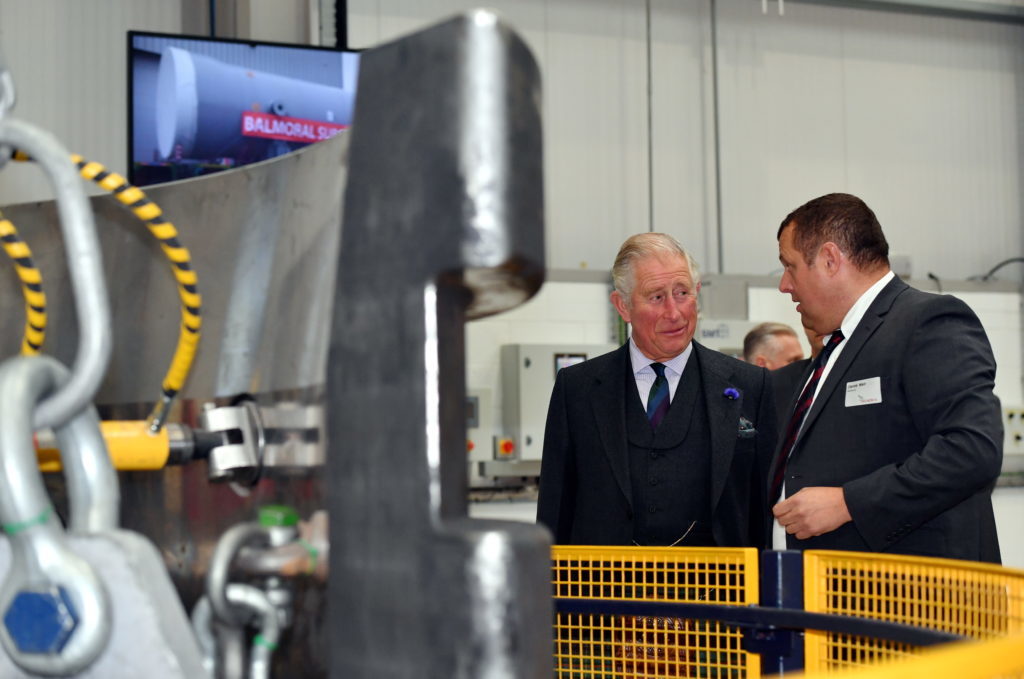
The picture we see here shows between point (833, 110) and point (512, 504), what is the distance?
297 cm

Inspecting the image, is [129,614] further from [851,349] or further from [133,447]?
[851,349]

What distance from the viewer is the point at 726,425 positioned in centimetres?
224

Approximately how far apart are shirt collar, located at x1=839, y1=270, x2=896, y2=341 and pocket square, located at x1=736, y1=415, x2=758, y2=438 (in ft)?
0.87

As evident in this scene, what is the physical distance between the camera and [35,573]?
2.28 ft

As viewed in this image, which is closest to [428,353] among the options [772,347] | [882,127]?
[772,347]

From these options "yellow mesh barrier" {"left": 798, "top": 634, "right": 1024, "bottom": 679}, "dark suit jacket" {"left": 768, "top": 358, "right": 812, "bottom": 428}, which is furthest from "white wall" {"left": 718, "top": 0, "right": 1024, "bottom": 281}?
"yellow mesh barrier" {"left": 798, "top": 634, "right": 1024, "bottom": 679}

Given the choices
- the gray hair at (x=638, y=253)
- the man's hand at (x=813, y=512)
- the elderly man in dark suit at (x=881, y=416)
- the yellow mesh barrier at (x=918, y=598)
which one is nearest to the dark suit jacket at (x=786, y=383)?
the gray hair at (x=638, y=253)

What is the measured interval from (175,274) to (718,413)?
5.12 feet

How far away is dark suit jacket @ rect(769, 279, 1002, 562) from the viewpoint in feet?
5.95

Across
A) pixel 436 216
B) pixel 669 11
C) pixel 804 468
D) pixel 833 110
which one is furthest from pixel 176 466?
pixel 833 110

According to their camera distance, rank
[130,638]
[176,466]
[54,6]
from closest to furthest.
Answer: [130,638]
[176,466]
[54,6]

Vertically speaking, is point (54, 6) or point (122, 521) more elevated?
point (54, 6)

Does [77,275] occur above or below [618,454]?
above

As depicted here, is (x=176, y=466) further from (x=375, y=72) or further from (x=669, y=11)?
(x=669, y=11)
